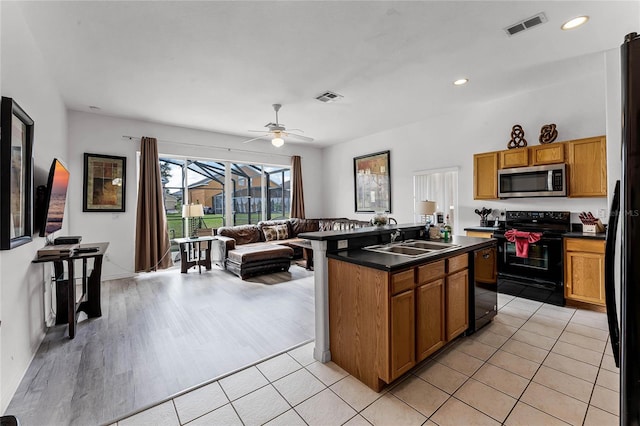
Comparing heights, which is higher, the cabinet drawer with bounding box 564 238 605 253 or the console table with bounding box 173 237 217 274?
the cabinet drawer with bounding box 564 238 605 253

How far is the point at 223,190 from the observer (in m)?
6.51

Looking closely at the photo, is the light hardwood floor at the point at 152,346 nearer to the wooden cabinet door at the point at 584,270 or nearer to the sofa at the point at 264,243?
the sofa at the point at 264,243

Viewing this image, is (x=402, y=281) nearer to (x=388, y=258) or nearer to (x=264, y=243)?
(x=388, y=258)

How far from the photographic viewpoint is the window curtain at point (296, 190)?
7500 millimetres

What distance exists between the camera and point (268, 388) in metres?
2.06

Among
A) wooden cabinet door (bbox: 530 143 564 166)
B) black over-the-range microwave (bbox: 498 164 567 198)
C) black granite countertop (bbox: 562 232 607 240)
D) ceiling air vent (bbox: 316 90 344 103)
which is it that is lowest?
black granite countertop (bbox: 562 232 607 240)

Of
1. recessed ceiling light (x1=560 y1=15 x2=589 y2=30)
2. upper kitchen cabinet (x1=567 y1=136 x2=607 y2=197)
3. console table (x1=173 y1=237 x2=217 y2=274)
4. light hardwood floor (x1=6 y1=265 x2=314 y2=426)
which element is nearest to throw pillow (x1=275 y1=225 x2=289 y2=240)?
console table (x1=173 y1=237 x2=217 y2=274)

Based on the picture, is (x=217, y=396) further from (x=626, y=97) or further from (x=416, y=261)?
(x=626, y=97)

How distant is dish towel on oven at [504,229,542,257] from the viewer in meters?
3.57

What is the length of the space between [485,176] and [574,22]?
230cm

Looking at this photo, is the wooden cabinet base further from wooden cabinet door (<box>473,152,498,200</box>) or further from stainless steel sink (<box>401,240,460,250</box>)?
wooden cabinet door (<box>473,152,498,200</box>)

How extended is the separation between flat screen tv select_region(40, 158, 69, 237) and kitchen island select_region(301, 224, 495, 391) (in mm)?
2542

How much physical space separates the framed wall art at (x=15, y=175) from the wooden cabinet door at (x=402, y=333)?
263cm

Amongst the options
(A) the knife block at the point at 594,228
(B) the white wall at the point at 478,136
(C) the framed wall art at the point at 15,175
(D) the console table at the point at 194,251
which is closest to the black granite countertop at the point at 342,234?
(C) the framed wall art at the point at 15,175
